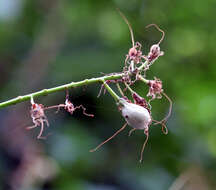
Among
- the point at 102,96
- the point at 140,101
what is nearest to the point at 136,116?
the point at 140,101

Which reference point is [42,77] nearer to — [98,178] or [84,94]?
[84,94]

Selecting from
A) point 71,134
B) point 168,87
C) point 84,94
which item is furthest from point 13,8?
point 168,87

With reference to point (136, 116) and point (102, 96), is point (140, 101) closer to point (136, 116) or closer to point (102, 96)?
point (136, 116)

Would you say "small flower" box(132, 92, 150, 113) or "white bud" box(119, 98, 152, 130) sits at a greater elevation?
"small flower" box(132, 92, 150, 113)

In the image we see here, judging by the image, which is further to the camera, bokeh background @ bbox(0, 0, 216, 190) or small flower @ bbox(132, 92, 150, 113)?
bokeh background @ bbox(0, 0, 216, 190)

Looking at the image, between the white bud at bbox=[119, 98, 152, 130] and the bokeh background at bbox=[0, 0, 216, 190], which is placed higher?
the bokeh background at bbox=[0, 0, 216, 190]

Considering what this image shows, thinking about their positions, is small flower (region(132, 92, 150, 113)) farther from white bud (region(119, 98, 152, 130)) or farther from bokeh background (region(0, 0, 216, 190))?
bokeh background (region(0, 0, 216, 190))

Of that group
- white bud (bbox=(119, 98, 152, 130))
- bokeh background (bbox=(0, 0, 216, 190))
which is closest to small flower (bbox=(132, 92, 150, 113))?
white bud (bbox=(119, 98, 152, 130))

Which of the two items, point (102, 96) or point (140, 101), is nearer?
point (140, 101)

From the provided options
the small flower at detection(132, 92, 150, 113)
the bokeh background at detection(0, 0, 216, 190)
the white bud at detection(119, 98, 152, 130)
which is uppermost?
the bokeh background at detection(0, 0, 216, 190)
